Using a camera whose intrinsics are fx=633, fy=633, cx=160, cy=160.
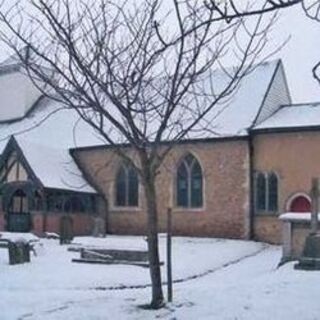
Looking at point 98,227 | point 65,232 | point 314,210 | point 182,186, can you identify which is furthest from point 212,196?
point 314,210

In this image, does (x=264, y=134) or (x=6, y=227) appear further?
(x=6, y=227)

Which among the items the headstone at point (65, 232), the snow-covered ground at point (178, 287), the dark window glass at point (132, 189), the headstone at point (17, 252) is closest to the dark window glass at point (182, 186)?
the dark window glass at point (132, 189)

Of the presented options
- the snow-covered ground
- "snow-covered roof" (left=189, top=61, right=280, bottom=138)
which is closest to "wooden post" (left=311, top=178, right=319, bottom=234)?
the snow-covered ground

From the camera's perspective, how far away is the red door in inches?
1026

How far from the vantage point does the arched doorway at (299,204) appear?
26062 mm

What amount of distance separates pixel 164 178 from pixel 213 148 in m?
3.00

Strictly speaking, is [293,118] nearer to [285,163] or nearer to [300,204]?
[285,163]

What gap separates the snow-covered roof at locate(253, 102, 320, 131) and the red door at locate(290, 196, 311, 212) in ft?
9.85

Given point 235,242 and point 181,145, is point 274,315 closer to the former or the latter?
point 235,242

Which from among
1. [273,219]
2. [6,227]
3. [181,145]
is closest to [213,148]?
[181,145]

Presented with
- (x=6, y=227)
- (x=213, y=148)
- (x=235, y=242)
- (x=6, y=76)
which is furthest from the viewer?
(x=6, y=76)

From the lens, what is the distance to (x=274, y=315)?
860 centimetres

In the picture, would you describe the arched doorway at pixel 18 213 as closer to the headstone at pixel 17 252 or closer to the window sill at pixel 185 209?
the window sill at pixel 185 209

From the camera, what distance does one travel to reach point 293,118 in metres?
27.7
